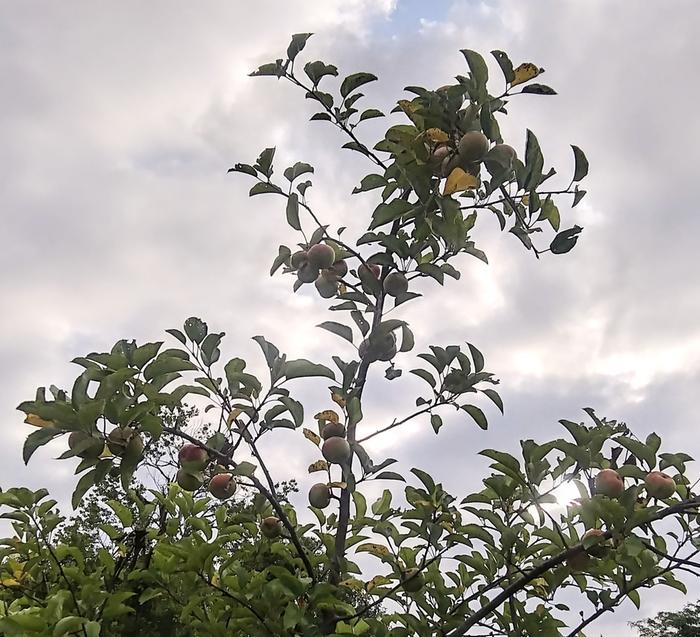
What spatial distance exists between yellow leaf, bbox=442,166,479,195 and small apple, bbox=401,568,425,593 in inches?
52.6

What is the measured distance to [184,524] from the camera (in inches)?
111

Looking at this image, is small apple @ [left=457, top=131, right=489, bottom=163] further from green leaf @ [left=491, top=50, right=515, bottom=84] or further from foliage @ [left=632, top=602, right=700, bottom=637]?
foliage @ [left=632, top=602, right=700, bottom=637]

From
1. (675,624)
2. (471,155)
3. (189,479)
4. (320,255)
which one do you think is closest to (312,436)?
(189,479)

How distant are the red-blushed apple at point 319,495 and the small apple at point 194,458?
1.46 ft

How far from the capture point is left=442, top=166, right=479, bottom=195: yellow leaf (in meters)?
2.05

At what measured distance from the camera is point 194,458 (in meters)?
2.29

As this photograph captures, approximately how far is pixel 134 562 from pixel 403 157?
1.73 m

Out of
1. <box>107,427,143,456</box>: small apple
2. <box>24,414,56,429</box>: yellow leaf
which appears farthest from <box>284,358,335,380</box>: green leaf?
<box>24,414,56,429</box>: yellow leaf

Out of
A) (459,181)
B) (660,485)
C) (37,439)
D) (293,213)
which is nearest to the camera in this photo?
(37,439)

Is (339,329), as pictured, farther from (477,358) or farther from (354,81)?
(354,81)

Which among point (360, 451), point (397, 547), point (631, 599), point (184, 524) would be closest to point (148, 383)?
point (360, 451)

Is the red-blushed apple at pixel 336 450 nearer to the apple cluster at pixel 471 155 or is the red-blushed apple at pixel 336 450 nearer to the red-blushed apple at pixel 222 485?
the red-blushed apple at pixel 222 485

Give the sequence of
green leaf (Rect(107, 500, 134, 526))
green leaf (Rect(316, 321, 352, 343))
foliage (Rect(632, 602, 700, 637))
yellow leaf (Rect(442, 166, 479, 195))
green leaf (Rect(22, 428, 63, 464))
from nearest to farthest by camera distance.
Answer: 1. green leaf (Rect(22, 428, 63, 464))
2. yellow leaf (Rect(442, 166, 479, 195))
3. green leaf (Rect(107, 500, 134, 526))
4. green leaf (Rect(316, 321, 352, 343))
5. foliage (Rect(632, 602, 700, 637))

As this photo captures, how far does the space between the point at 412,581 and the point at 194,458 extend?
90 centimetres
